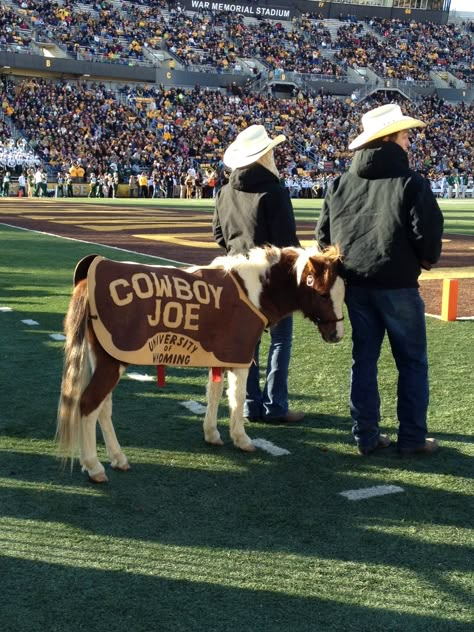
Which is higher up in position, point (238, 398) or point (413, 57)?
point (413, 57)

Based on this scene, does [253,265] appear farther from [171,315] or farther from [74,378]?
[74,378]

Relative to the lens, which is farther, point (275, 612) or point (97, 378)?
point (97, 378)

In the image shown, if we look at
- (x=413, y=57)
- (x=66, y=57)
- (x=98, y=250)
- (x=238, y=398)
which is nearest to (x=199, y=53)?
(x=66, y=57)

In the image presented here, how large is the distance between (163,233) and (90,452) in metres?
14.9

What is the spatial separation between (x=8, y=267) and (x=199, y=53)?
47178 mm

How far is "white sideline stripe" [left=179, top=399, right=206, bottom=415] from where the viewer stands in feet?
18.8

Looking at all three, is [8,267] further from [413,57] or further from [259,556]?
[413,57]

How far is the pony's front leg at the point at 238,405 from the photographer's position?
4.83 meters

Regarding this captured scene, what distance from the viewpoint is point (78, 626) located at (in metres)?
2.92

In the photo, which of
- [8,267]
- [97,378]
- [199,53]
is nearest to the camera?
[97,378]

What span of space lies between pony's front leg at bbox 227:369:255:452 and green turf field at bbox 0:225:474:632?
0.27ft

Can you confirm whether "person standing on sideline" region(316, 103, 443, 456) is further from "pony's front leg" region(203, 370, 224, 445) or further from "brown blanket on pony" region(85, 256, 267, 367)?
"pony's front leg" region(203, 370, 224, 445)

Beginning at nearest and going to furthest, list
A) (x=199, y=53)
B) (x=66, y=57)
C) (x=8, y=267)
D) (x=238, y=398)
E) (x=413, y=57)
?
(x=238, y=398)
(x=8, y=267)
(x=66, y=57)
(x=199, y=53)
(x=413, y=57)

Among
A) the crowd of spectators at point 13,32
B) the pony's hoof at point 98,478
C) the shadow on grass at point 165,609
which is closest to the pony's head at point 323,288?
the pony's hoof at point 98,478
